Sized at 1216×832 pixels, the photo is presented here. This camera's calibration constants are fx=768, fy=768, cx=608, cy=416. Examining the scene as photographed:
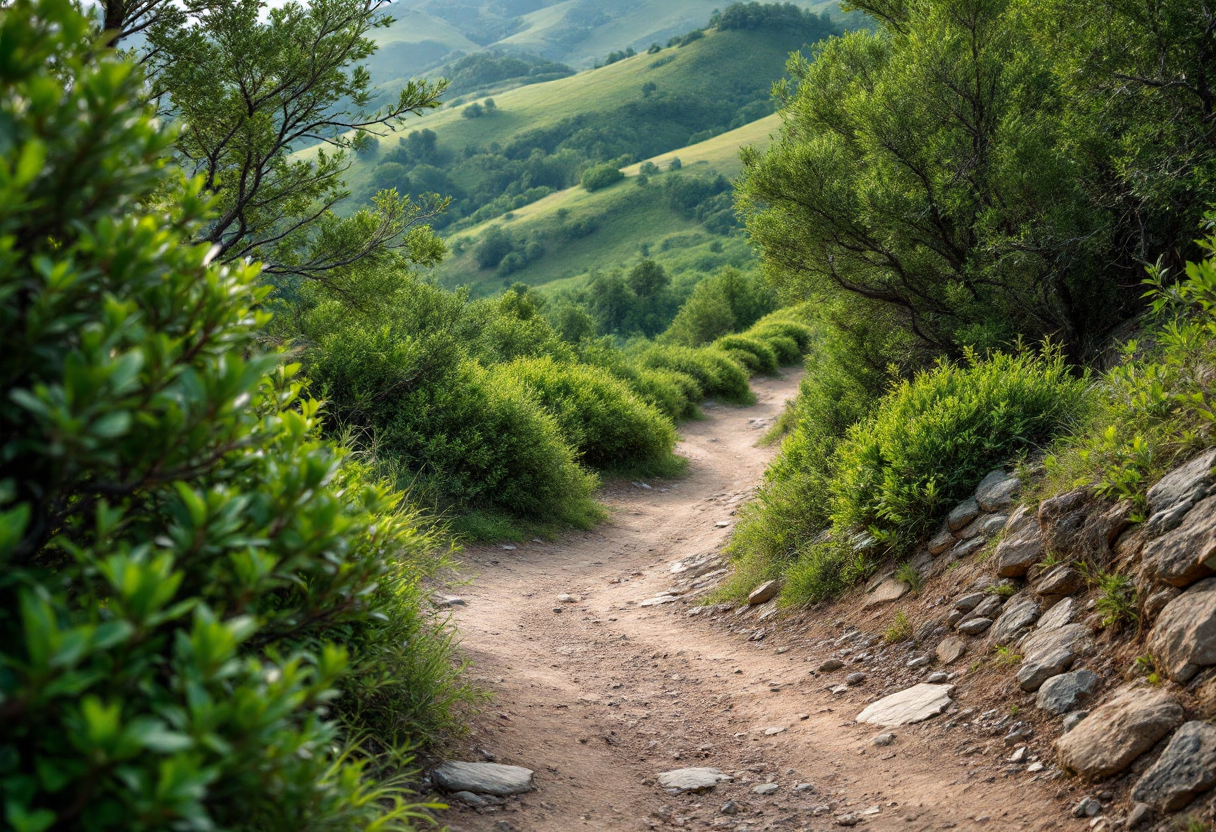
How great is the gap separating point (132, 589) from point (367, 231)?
21.6 feet

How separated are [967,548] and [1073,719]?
1775mm

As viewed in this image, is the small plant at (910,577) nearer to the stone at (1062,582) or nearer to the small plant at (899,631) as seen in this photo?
the small plant at (899,631)

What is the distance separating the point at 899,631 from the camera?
503 centimetres

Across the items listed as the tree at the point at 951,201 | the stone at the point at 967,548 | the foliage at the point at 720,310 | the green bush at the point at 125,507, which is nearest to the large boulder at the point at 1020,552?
the stone at the point at 967,548

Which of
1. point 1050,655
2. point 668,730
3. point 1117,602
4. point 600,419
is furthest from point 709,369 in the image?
A: point 1117,602

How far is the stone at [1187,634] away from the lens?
2936mm

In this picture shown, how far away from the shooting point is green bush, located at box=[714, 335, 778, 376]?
26.8 m

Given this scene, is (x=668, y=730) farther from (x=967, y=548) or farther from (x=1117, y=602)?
(x=1117, y=602)

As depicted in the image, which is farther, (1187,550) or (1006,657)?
(1006,657)

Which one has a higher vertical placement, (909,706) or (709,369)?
(909,706)

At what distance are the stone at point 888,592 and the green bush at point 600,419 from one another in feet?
22.5

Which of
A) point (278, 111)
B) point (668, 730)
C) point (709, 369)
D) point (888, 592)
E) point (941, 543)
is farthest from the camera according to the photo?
point (709, 369)

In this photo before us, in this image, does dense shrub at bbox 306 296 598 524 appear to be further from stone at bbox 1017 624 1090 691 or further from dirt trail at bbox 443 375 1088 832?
stone at bbox 1017 624 1090 691

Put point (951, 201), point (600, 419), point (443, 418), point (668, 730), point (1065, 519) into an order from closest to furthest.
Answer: point (1065, 519)
point (668, 730)
point (951, 201)
point (443, 418)
point (600, 419)
